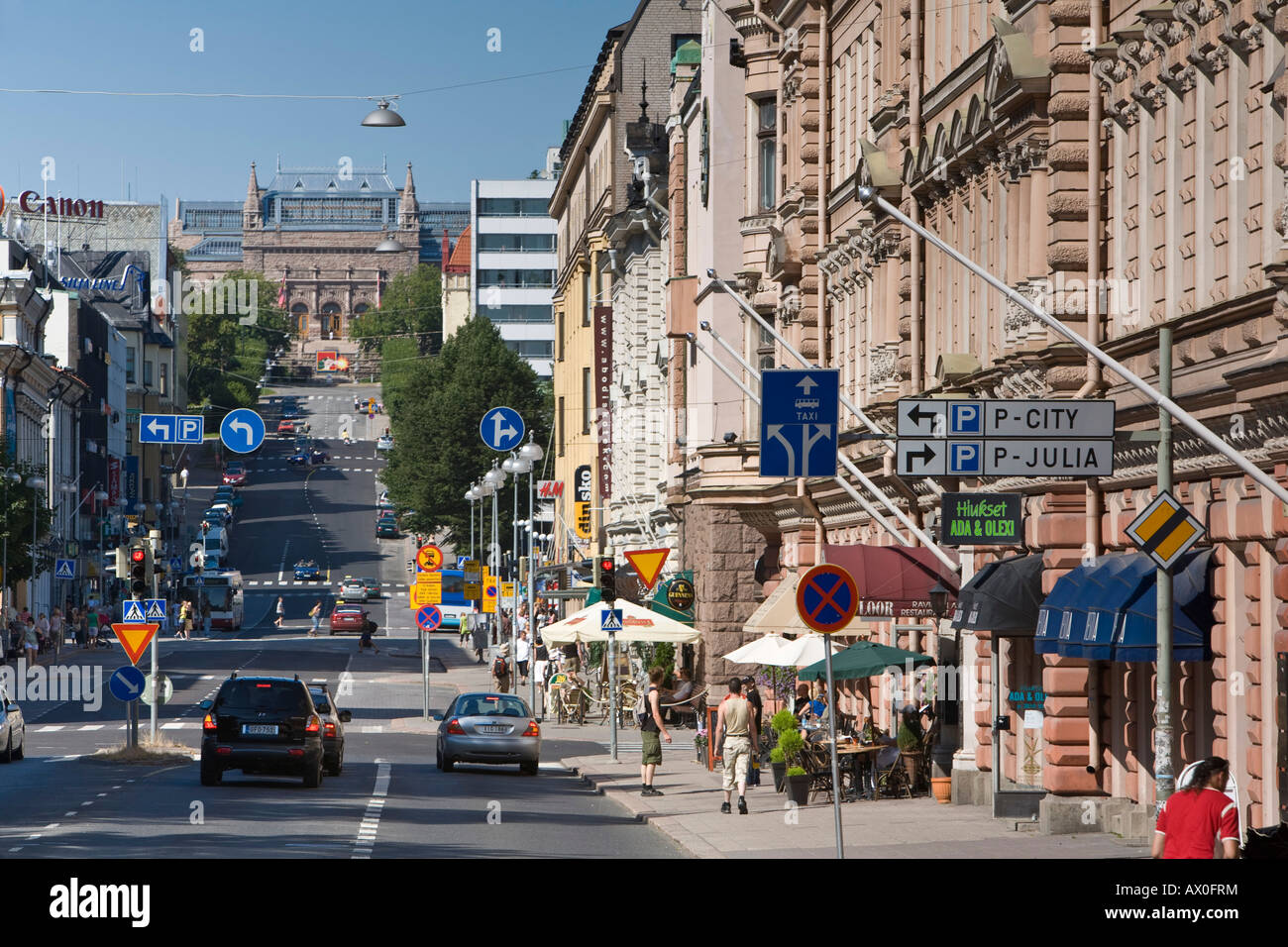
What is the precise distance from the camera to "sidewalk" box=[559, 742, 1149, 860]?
21297mm

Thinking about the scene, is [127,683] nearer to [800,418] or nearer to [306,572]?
[800,418]

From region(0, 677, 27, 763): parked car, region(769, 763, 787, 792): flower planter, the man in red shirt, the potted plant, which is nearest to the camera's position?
the man in red shirt

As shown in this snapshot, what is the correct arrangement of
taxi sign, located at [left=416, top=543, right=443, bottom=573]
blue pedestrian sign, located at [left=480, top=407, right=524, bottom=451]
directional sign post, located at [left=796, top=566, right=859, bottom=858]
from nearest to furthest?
directional sign post, located at [left=796, top=566, right=859, bottom=858], blue pedestrian sign, located at [left=480, top=407, right=524, bottom=451], taxi sign, located at [left=416, top=543, right=443, bottom=573]

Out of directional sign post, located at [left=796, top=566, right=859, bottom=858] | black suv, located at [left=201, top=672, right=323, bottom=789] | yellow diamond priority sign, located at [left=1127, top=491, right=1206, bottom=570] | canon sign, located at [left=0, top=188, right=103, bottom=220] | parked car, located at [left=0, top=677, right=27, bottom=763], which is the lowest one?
parked car, located at [left=0, top=677, right=27, bottom=763]

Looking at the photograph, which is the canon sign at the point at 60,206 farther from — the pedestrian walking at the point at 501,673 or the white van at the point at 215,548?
the pedestrian walking at the point at 501,673

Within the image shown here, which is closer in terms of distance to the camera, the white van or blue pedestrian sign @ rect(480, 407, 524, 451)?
blue pedestrian sign @ rect(480, 407, 524, 451)

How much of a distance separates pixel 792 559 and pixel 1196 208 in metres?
21.2

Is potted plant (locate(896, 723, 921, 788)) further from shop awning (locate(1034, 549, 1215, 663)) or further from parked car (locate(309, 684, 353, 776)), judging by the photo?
parked car (locate(309, 684, 353, 776))

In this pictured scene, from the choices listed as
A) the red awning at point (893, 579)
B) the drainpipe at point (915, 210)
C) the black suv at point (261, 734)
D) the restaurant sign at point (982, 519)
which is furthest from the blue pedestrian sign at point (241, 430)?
the restaurant sign at point (982, 519)

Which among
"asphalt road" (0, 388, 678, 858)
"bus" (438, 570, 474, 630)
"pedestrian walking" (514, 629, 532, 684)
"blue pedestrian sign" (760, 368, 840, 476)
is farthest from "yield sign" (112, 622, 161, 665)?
"bus" (438, 570, 474, 630)

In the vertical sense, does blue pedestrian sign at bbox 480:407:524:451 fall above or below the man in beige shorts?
above

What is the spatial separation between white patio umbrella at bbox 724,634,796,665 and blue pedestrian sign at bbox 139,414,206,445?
29.8ft
